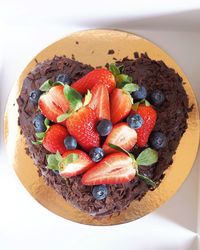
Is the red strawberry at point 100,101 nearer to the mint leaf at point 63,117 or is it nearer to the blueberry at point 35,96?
the mint leaf at point 63,117

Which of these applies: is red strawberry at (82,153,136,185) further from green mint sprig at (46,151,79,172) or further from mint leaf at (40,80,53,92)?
mint leaf at (40,80,53,92)

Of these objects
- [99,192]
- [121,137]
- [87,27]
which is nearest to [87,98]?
[121,137]

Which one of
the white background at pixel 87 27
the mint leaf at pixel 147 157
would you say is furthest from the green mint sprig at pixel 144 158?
the white background at pixel 87 27

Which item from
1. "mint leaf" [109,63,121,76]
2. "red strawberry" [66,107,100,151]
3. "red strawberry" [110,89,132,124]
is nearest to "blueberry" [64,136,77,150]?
"red strawberry" [66,107,100,151]

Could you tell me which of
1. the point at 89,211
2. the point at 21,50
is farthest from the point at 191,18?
the point at 89,211

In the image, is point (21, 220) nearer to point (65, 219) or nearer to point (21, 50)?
point (65, 219)
